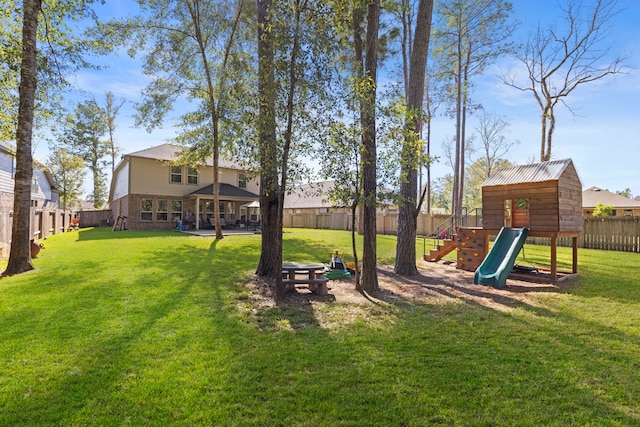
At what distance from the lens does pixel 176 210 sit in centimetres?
2295

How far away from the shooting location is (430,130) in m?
19.0

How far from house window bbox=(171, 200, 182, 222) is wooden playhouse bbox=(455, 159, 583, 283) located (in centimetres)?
1929

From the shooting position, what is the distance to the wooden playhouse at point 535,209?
777 cm

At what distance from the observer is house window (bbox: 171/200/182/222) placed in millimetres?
22766

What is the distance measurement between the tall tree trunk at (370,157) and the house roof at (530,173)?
14.5 feet

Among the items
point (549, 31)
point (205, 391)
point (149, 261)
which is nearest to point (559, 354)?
point (205, 391)

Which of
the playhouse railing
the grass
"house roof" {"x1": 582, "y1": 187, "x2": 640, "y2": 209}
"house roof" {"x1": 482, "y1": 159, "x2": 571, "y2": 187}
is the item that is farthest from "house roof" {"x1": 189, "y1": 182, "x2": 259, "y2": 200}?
"house roof" {"x1": 582, "y1": 187, "x2": 640, "y2": 209}

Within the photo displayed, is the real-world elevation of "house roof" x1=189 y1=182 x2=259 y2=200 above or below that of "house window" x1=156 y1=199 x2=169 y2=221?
above

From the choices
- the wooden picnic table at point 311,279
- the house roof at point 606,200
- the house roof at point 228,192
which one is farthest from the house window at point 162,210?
the house roof at point 606,200

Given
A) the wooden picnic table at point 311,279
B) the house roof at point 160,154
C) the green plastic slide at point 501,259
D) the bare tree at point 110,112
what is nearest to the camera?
the wooden picnic table at point 311,279

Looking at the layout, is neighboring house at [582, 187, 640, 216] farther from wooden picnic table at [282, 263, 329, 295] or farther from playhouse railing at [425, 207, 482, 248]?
wooden picnic table at [282, 263, 329, 295]

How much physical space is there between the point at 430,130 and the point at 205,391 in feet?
62.0

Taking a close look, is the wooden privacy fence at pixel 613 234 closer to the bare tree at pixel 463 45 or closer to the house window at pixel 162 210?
the bare tree at pixel 463 45

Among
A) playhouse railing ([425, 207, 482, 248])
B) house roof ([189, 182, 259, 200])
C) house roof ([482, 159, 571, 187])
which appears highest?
house roof ([189, 182, 259, 200])
